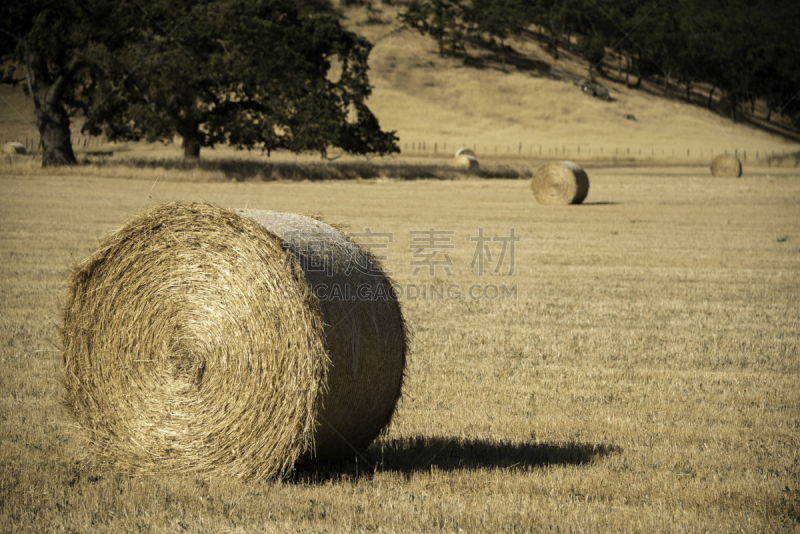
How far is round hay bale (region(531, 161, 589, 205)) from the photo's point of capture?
28.7 metres

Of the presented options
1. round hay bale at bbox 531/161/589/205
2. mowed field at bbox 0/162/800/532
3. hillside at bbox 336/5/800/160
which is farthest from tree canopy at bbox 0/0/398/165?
hillside at bbox 336/5/800/160

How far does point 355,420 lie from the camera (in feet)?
18.6

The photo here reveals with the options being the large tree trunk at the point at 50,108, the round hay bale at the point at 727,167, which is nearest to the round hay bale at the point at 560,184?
the round hay bale at the point at 727,167

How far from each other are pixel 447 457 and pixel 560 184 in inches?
942

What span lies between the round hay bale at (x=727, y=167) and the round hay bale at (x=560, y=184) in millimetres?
17323

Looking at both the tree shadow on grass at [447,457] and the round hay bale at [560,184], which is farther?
the round hay bale at [560,184]

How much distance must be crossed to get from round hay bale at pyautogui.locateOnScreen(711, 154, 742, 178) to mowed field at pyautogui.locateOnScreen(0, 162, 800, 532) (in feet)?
89.7

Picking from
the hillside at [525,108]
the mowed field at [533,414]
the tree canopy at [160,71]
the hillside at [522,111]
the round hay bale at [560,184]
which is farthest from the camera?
the hillside at [525,108]

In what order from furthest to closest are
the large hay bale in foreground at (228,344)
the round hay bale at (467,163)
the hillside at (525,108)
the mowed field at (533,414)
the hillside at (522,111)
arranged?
1. the hillside at (525,108)
2. the hillside at (522,111)
3. the round hay bale at (467,163)
4. the large hay bale in foreground at (228,344)
5. the mowed field at (533,414)

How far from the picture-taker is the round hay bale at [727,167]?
140 feet

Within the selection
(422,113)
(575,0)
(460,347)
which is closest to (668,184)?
(460,347)

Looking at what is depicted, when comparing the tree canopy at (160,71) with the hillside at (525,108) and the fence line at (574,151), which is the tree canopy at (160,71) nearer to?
the fence line at (574,151)

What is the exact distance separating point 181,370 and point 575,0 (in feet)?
420

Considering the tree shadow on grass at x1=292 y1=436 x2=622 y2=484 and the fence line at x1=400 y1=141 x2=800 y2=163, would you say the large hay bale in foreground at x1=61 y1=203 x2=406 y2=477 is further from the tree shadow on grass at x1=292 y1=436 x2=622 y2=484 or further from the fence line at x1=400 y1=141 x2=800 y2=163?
the fence line at x1=400 y1=141 x2=800 y2=163
